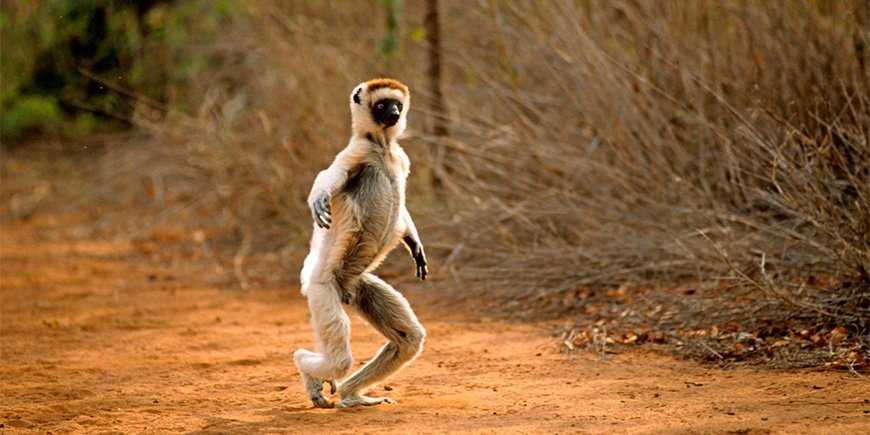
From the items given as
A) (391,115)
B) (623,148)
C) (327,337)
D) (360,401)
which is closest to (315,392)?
(360,401)

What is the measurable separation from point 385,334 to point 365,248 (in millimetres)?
417

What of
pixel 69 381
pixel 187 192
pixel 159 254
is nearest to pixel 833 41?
pixel 69 381

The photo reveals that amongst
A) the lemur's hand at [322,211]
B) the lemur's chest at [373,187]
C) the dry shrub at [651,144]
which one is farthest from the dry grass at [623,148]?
the lemur's hand at [322,211]

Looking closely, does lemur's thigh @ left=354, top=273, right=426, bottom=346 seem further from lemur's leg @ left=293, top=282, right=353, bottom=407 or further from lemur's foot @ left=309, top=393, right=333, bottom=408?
lemur's foot @ left=309, top=393, right=333, bottom=408

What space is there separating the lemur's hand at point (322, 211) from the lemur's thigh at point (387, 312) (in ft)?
2.02

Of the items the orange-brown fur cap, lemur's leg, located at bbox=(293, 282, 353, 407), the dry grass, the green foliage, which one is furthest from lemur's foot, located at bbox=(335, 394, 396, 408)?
the green foliage

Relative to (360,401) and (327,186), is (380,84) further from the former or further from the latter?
(360,401)

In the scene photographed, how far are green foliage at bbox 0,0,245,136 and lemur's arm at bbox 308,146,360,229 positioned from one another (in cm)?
813

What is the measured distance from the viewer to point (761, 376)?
4957 mm

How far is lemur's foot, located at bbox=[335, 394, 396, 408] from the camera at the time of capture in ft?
15.7

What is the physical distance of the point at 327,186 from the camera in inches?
178

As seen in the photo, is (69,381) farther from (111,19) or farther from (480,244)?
(111,19)

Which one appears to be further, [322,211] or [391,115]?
[391,115]

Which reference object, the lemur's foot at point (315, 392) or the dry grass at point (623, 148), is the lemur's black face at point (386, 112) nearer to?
the lemur's foot at point (315, 392)
